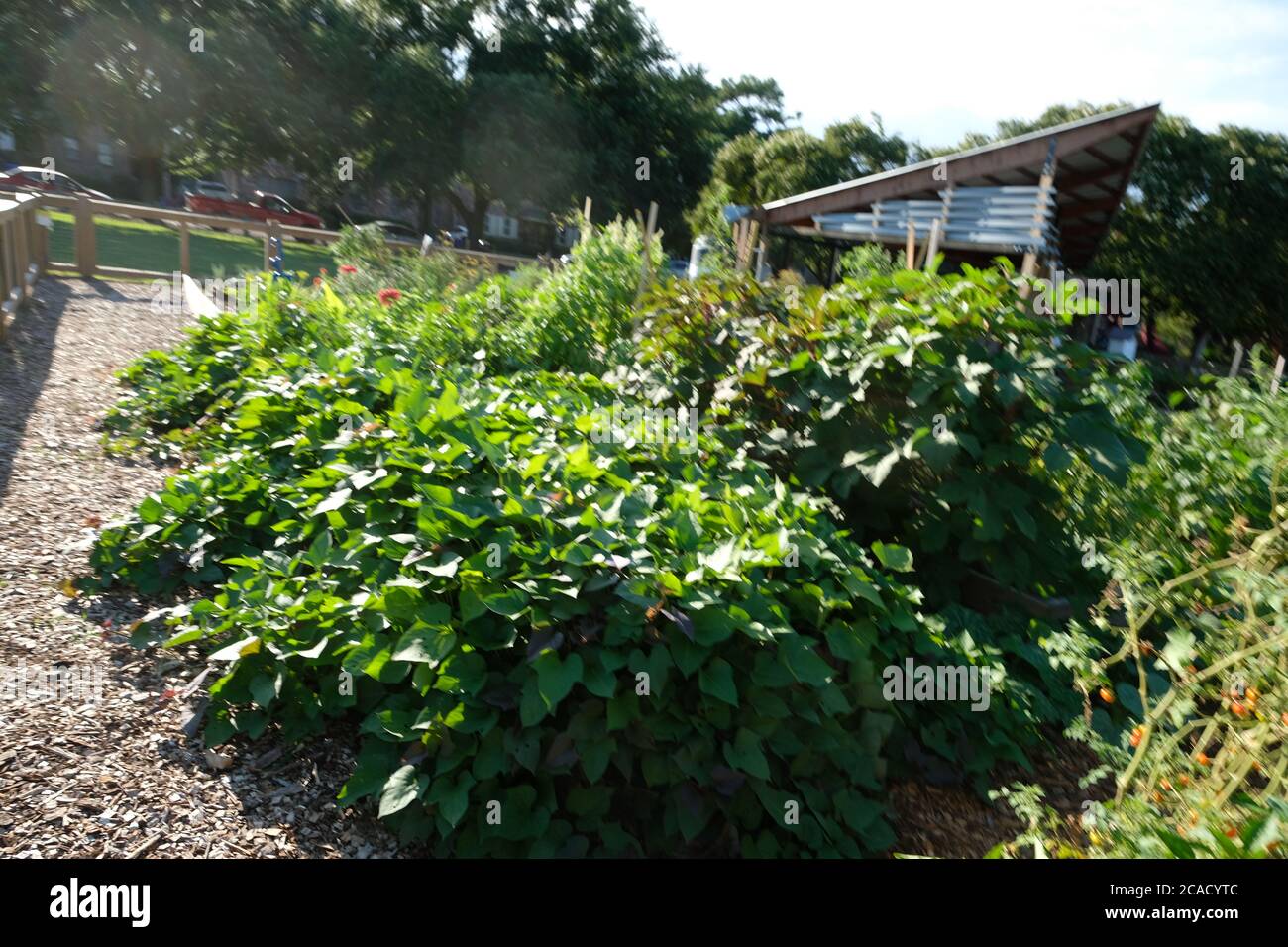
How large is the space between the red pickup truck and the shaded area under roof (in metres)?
24.0

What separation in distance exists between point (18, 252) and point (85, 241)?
3.72 metres

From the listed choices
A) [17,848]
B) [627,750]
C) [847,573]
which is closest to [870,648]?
[847,573]

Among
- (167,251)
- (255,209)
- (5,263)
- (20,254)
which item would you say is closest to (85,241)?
(20,254)

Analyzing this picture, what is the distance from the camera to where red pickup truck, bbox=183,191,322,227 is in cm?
3369

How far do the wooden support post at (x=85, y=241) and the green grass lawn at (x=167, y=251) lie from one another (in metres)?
0.40

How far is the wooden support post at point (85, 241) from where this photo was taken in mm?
13070

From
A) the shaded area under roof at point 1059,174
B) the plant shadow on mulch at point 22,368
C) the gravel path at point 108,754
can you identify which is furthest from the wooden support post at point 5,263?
the shaded area under roof at point 1059,174

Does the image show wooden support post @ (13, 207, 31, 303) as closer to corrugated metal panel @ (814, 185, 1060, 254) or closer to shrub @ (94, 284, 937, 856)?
shrub @ (94, 284, 937, 856)

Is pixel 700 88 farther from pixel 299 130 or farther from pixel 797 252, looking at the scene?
pixel 299 130

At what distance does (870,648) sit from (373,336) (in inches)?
146

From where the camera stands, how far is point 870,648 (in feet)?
9.48

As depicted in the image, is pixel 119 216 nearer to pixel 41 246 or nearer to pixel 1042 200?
pixel 41 246

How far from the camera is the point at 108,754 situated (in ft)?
8.56

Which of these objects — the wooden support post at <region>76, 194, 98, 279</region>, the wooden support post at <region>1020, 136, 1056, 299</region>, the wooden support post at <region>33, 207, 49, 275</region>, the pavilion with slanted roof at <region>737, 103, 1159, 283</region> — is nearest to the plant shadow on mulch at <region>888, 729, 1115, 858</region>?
the pavilion with slanted roof at <region>737, 103, 1159, 283</region>
